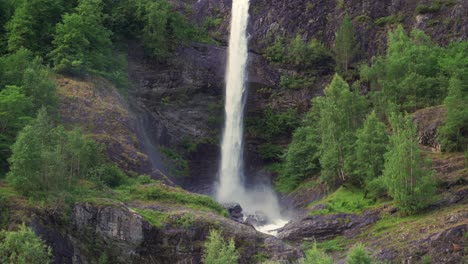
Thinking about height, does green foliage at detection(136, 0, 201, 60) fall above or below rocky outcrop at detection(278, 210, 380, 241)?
above

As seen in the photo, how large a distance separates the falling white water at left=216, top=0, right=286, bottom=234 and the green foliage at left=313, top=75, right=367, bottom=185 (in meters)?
6.57

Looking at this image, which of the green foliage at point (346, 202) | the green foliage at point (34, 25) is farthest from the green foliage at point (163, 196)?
the green foliage at point (34, 25)

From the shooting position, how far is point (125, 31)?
72.2m

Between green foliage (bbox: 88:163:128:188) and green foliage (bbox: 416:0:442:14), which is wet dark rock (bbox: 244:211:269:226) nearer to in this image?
green foliage (bbox: 88:163:128:188)

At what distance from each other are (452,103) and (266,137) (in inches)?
845

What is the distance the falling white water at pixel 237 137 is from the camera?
66375 mm

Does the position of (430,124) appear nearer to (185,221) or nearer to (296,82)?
(296,82)

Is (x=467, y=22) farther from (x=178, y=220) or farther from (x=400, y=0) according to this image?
(x=178, y=220)

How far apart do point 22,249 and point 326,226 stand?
874 inches

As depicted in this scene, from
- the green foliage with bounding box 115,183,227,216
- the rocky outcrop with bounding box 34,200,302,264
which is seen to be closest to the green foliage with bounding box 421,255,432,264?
the rocky outcrop with bounding box 34,200,302,264

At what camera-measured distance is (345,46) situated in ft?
237

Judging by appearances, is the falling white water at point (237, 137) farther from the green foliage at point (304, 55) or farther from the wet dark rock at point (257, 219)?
the green foliage at point (304, 55)

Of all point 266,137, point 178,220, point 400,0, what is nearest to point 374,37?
point 400,0

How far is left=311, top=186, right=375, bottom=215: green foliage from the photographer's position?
53.3 m
